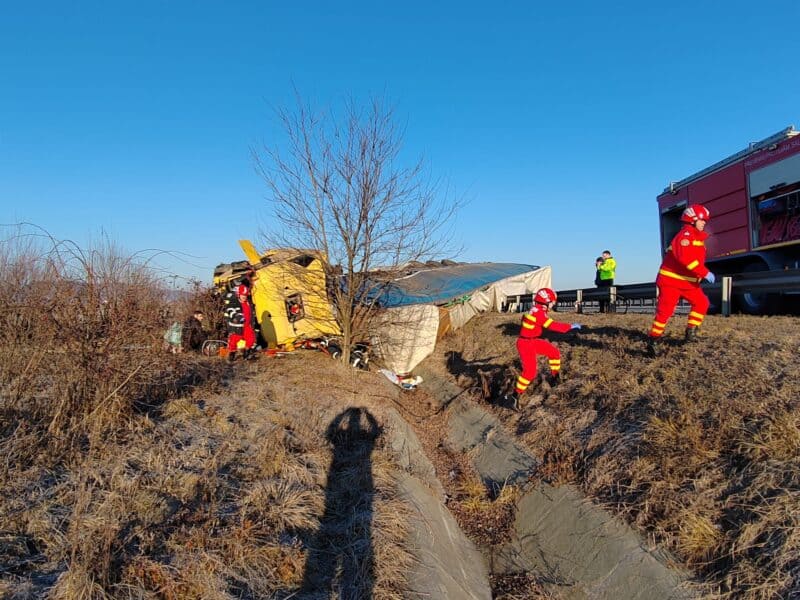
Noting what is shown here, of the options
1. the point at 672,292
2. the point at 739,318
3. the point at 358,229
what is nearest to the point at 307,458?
the point at 672,292

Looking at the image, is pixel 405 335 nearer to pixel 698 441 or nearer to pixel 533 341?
pixel 533 341

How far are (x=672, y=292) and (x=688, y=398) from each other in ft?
6.83

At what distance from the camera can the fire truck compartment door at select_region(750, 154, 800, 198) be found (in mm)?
9508

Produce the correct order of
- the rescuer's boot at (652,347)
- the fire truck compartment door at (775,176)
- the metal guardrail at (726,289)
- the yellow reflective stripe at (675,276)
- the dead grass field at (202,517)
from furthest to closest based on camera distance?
the fire truck compartment door at (775,176) < the metal guardrail at (726,289) < the rescuer's boot at (652,347) < the yellow reflective stripe at (675,276) < the dead grass field at (202,517)

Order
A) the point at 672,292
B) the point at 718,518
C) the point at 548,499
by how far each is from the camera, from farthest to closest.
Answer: the point at 672,292 < the point at 548,499 < the point at 718,518

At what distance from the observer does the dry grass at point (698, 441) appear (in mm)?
3037

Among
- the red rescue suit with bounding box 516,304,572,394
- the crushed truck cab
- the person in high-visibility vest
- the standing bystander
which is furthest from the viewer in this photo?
the person in high-visibility vest

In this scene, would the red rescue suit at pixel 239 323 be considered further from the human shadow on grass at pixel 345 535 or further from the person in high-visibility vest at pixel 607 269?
the person in high-visibility vest at pixel 607 269

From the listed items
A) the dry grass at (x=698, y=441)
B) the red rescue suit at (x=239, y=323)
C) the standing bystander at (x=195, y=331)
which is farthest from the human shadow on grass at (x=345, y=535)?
the standing bystander at (x=195, y=331)

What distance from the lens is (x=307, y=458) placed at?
4.90 metres

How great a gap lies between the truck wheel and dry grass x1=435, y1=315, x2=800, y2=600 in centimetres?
233

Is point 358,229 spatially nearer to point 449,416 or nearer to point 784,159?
point 449,416

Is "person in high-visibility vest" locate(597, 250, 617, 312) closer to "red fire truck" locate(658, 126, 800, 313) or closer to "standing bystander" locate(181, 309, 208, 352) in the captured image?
"red fire truck" locate(658, 126, 800, 313)

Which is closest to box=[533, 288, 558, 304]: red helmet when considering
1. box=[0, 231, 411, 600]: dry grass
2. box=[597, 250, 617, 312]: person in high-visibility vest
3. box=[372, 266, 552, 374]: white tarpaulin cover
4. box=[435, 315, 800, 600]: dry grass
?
box=[435, 315, 800, 600]: dry grass
